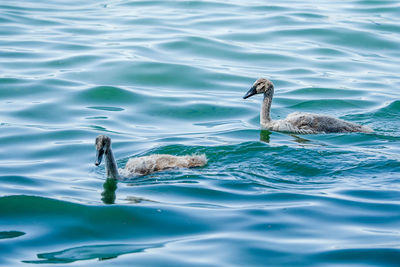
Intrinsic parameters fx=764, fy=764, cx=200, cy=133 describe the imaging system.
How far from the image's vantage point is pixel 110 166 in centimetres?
1113

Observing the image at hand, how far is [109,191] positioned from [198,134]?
3857mm

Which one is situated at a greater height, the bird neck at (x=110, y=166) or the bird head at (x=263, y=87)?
the bird head at (x=263, y=87)

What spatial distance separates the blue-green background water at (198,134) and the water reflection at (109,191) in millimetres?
41

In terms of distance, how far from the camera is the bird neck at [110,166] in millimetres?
11109

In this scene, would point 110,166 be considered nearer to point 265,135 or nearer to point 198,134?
point 198,134

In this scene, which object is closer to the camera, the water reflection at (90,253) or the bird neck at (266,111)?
the water reflection at (90,253)

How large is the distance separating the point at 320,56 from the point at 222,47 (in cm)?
278

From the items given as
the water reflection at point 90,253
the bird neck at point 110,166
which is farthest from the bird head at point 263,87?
the water reflection at point 90,253

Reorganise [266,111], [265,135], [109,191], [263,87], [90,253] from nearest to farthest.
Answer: [90,253] → [109,191] → [265,135] → [266,111] → [263,87]

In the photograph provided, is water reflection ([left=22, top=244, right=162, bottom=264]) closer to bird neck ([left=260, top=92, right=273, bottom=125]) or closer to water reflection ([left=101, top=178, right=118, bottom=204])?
water reflection ([left=101, top=178, right=118, bottom=204])

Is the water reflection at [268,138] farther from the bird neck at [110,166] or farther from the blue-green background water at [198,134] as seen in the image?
the bird neck at [110,166]

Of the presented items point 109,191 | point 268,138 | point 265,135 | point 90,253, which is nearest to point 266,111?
point 265,135

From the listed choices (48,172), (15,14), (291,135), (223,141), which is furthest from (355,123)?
(15,14)

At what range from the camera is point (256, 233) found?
8914mm
